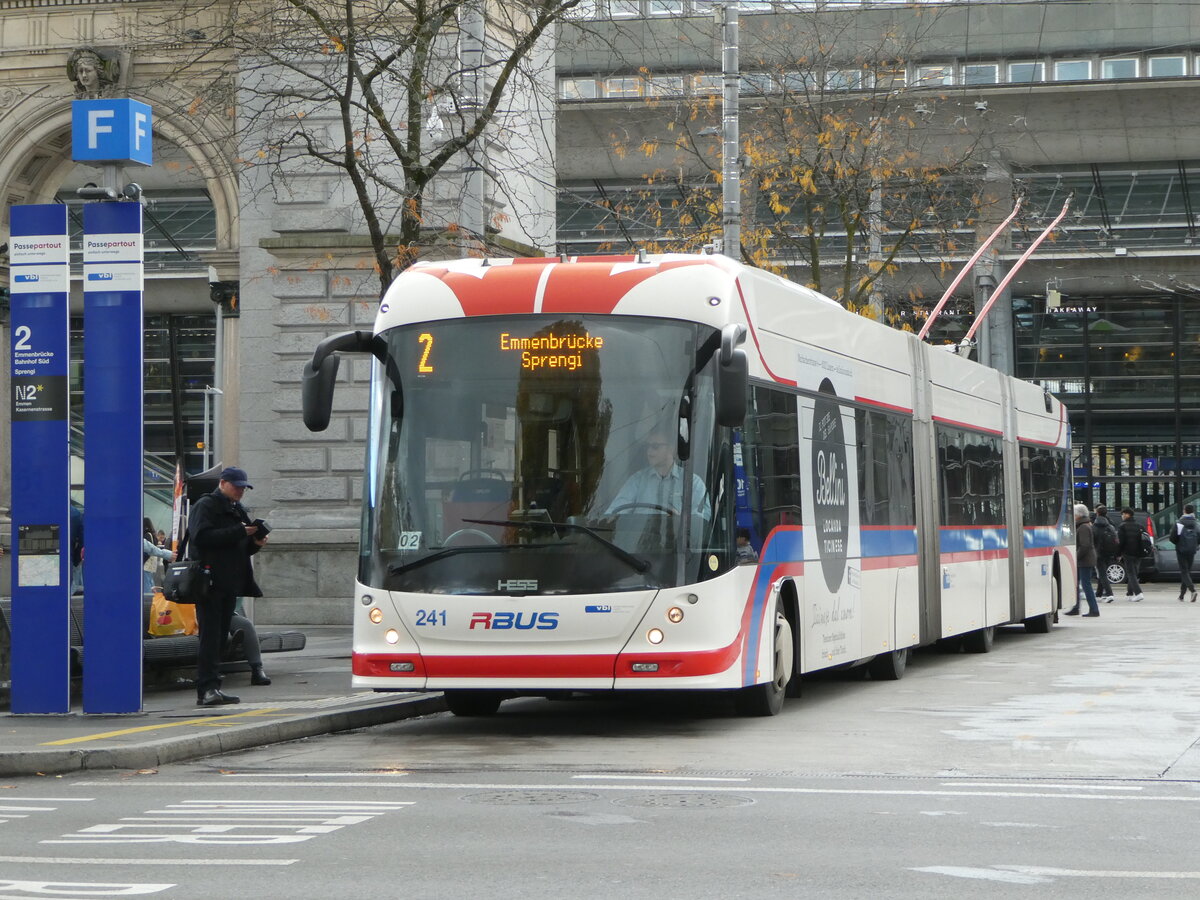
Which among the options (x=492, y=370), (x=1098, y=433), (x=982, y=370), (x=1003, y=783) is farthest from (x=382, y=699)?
(x=1098, y=433)

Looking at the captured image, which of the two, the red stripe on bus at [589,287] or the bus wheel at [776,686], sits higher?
the red stripe on bus at [589,287]

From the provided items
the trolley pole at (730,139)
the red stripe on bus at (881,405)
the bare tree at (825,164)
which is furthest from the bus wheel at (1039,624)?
the red stripe on bus at (881,405)

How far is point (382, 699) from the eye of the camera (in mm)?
14656

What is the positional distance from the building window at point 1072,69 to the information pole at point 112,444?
32.5m

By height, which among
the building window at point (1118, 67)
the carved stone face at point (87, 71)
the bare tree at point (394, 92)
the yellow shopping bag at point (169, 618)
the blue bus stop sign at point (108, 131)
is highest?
the building window at point (1118, 67)

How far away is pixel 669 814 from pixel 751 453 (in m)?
4.54

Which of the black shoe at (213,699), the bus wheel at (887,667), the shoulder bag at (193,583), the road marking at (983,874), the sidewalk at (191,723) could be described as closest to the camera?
the road marking at (983,874)

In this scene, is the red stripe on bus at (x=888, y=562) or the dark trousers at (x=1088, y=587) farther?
the dark trousers at (x=1088, y=587)

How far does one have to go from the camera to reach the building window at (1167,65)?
1662 inches

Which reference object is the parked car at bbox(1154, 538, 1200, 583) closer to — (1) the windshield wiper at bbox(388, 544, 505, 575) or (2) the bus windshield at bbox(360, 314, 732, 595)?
(2) the bus windshield at bbox(360, 314, 732, 595)

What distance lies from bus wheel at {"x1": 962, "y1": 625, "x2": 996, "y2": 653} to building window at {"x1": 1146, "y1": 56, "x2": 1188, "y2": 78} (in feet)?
79.2

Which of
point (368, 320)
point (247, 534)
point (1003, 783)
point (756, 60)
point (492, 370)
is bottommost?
point (1003, 783)

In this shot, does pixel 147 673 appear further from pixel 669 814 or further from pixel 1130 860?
pixel 1130 860

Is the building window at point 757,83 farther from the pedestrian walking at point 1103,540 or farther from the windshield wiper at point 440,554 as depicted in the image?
the windshield wiper at point 440,554
